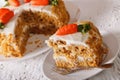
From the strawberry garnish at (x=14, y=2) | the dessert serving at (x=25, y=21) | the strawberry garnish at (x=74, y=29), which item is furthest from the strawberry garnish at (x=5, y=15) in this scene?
the strawberry garnish at (x=74, y=29)

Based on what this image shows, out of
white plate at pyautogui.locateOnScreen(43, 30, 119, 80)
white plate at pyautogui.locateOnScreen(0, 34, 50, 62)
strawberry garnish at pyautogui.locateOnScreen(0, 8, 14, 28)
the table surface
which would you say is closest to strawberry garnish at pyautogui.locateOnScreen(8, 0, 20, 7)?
strawberry garnish at pyautogui.locateOnScreen(0, 8, 14, 28)

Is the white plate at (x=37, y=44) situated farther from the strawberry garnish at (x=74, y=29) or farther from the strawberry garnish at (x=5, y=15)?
the strawberry garnish at (x=74, y=29)

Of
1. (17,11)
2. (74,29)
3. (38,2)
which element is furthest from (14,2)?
(74,29)

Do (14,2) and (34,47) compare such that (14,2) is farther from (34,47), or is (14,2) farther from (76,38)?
(76,38)

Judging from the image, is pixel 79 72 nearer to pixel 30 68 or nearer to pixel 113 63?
pixel 113 63

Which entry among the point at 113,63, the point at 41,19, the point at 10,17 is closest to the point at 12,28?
the point at 10,17

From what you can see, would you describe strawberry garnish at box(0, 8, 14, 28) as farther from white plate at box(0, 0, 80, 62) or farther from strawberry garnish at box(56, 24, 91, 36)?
strawberry garnish at box(56, 24, 91, 36)

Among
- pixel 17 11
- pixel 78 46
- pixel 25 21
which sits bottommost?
pixel 25 21
